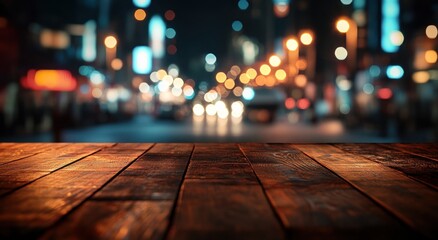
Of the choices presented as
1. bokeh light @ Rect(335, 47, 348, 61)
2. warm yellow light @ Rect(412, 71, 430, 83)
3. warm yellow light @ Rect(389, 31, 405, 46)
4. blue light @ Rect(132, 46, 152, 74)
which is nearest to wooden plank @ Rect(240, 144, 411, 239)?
warm yellow light @ Rect(412, 71, 430, 83)

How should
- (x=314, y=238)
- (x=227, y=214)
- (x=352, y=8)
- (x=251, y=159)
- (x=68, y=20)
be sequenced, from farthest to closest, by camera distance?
(x=352, y=8) → (x=68, y=20) → (x=251, y=159) → (x=227, y=214) → (x=314, y=238)

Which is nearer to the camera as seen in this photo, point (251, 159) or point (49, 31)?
point (251, 159)

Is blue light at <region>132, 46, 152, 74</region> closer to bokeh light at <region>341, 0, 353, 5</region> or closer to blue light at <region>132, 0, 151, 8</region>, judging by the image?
blue light at <region>132, 0, 151, 8</region>

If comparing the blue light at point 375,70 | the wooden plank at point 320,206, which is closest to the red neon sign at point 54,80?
the wooden plank at point 320,206

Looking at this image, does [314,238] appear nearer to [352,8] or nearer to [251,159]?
[251,159]

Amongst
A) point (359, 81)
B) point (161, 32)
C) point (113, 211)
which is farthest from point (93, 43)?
point (161, 32)

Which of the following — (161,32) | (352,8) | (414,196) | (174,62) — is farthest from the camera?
(174,62)
